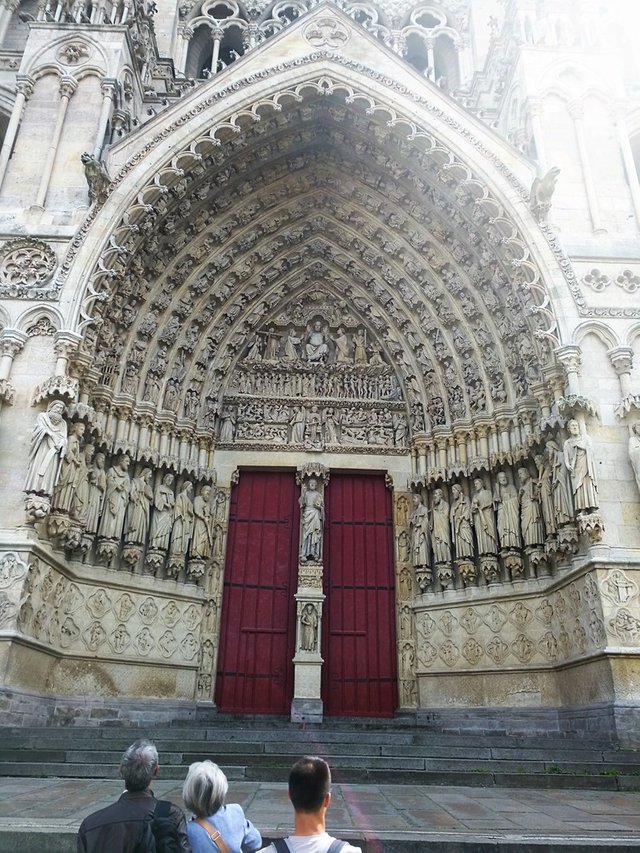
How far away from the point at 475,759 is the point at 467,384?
5.59 m

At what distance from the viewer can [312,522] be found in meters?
9.80

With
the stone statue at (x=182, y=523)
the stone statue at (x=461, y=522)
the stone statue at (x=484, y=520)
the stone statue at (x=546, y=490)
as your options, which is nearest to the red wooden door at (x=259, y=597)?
the stone statue at (x=182, y=523)

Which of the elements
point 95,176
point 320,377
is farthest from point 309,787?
point 320,377

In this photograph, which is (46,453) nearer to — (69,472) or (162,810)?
(69,472)

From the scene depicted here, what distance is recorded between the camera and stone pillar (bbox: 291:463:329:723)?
8867mm

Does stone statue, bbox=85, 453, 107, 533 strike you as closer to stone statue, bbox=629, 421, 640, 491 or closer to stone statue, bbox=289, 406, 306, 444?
stone statue, bbox=289, 406, 306, 444

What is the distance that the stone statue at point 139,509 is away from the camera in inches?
344

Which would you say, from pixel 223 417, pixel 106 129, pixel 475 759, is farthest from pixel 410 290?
pixel 475 759

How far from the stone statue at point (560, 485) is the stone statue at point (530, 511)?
0.55m

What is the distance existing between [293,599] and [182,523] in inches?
79.2

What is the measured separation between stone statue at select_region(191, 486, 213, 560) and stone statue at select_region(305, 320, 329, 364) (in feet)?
9.73

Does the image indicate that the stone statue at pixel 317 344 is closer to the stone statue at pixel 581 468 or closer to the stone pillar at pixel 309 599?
the stone pillar at pixel 309 599

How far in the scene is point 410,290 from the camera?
10.8 meters

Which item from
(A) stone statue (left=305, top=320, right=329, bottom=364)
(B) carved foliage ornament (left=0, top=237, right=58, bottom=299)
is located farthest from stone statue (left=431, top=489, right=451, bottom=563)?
(B) carved foliage ornament (left=0, top=237, right=58, bottom=299)
